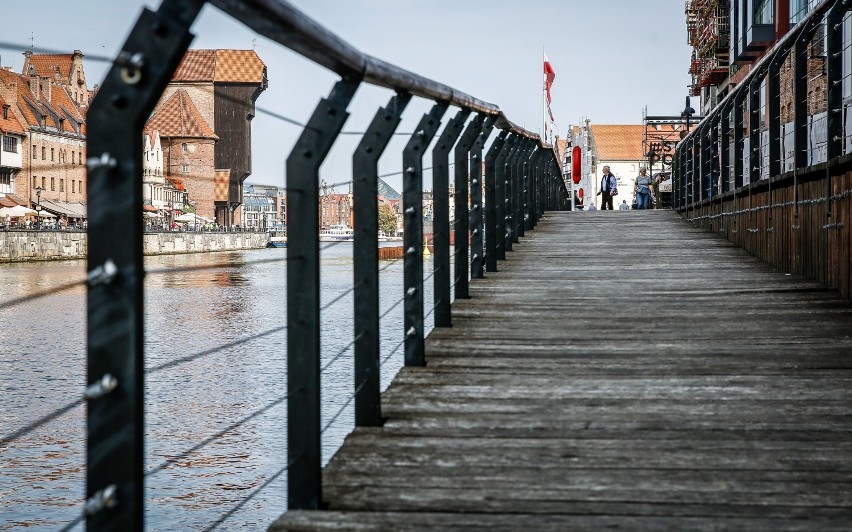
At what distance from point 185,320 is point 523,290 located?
4464 cm

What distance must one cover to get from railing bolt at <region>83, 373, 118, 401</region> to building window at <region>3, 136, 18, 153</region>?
277 ft

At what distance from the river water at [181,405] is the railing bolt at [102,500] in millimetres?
229

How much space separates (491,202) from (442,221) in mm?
2315

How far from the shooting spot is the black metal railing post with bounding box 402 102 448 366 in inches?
211

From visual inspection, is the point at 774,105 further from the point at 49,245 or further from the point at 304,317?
the point at 49,245

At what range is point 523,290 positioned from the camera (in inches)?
321

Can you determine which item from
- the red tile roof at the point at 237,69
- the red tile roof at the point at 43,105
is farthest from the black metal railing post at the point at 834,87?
the red tile roof at the point at 237,69

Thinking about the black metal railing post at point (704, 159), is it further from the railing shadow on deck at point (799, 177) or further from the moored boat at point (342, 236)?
the moored boat at point (342, 236)

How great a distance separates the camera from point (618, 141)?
14025 cm

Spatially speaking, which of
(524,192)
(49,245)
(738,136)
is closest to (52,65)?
(49,245)

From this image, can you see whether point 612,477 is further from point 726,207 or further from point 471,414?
point 726,207

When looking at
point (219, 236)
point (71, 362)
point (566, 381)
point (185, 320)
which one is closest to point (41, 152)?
point (219, 236)

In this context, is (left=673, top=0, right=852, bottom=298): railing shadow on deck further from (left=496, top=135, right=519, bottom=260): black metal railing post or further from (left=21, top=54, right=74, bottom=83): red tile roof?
(left=21, top=54, right=74, bottom=83): red tile roof

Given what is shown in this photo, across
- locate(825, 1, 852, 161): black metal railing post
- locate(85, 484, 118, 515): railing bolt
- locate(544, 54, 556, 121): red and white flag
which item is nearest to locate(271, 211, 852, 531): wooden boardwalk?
locate(825, 1, 852, 161): black metal railing post
